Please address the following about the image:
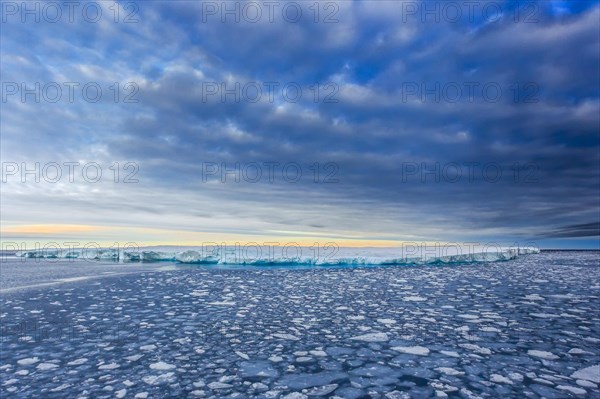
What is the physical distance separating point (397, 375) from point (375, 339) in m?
1.28

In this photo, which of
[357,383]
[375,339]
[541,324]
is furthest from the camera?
[541,324]

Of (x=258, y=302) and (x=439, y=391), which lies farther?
(x=258, y=302)

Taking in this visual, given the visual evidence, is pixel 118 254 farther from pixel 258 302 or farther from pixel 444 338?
pixel 444 338

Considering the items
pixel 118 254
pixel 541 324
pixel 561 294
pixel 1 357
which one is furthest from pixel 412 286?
pixel 118 254

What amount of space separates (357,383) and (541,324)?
4084mm

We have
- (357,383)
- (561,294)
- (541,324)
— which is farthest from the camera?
(561,294)

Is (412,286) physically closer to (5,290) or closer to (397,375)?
(397,375)

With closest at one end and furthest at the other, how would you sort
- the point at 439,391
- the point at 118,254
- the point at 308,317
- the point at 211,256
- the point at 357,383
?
the point at 439,391 → the point at 357,383 → the point at 308,317 → the point at 211,256 → the point at 118,254

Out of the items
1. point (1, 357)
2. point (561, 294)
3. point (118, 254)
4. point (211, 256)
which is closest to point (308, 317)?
point (1, 357)

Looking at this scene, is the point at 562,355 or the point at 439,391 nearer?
the point at 439,391

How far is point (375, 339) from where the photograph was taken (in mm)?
4805

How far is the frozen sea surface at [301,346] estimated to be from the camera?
3.29 m

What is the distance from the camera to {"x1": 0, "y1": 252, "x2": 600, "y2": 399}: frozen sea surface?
3293 mm

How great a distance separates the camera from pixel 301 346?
453 cm
